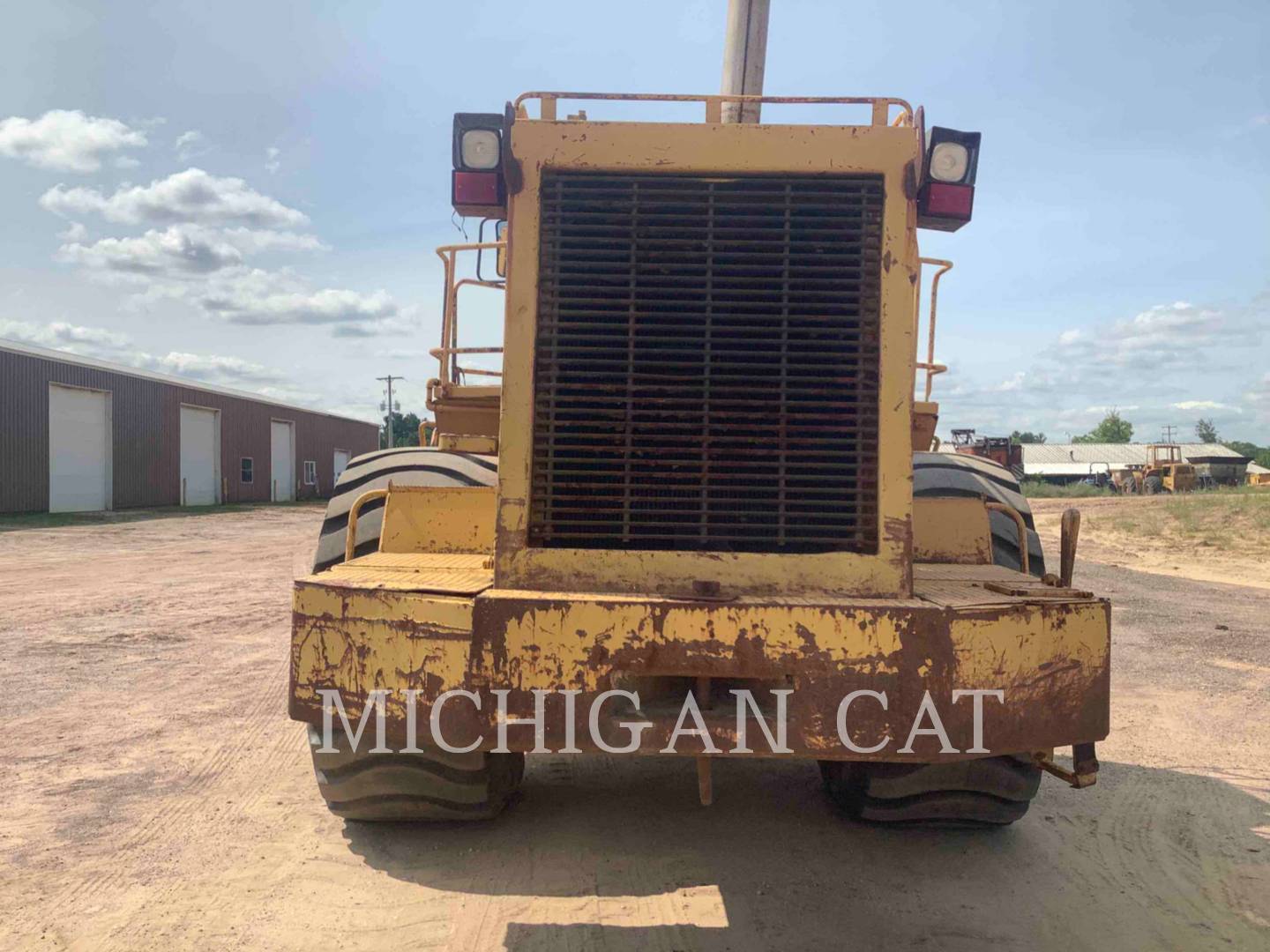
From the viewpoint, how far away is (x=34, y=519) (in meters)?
21.9

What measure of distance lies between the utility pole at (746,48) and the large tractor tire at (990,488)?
2017 millimetres

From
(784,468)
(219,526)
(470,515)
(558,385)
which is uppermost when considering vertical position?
(558,385)

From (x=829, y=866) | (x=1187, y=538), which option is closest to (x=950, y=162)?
(x=829, y=866)

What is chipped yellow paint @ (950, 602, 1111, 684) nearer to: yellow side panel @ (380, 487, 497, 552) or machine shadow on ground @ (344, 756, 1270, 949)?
machine shadow on ground @ (344, 756, 1270, 949)

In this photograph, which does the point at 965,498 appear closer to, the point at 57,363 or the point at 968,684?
the point at 968,684

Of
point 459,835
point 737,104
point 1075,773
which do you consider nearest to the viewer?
point 1075,773

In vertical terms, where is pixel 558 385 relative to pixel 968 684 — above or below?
above

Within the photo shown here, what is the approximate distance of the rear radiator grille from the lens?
3.06 meters

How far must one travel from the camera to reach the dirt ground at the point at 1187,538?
1609cm

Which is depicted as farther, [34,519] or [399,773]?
[34,519]

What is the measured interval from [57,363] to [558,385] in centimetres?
2593

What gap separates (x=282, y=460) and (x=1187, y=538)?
32156 mm

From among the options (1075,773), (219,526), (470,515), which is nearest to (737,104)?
(470,515)

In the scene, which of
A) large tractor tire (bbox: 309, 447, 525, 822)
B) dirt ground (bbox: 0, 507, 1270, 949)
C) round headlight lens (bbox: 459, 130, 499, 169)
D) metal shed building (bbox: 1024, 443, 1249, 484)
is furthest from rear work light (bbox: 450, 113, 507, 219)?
metal shed building (bbox: 1024, 443, 1249, 484)
